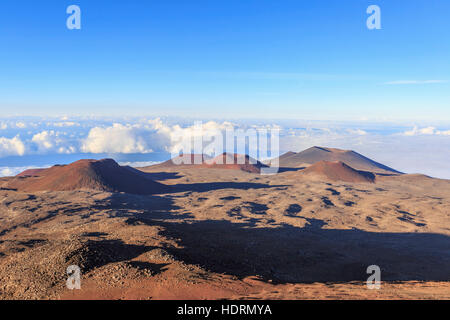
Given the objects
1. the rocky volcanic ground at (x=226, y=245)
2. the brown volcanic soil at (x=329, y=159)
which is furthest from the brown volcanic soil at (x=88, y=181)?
the brown volcanic soil at (x=329, y=159)

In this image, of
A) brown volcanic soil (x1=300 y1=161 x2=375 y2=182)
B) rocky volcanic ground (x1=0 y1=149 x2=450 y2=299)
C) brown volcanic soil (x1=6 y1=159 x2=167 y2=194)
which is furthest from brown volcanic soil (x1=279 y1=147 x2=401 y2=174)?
brown volcanic soil (x1=6 y1=159 x2=167 y2=194)

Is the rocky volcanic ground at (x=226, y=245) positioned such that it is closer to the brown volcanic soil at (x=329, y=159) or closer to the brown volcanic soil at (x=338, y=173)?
the brown volcanic soil at (x=338, y=173)

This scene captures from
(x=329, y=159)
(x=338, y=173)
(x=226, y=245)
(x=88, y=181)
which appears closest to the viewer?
(x=226, y=245)

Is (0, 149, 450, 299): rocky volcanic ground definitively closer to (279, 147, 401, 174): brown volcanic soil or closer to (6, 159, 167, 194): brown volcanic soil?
(6, 159, 167, 194): brown volcanic soil

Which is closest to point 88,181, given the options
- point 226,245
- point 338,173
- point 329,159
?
point 226,245

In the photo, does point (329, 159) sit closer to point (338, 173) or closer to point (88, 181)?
point (338, 173)

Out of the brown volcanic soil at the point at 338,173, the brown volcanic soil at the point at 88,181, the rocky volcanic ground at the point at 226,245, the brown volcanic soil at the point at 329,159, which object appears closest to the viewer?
the rocky volcanic ground at the point at 226,245
